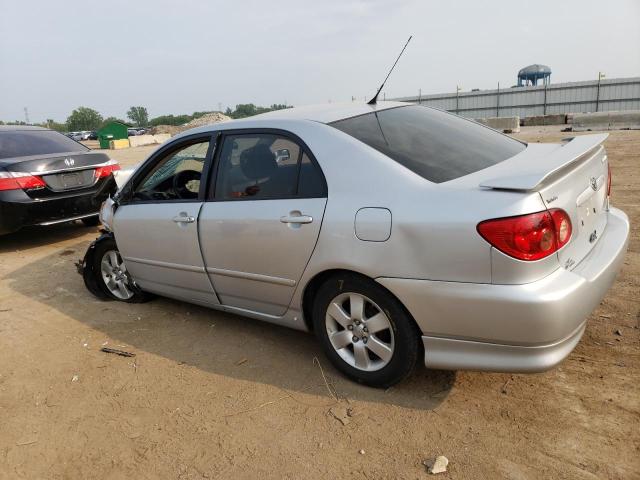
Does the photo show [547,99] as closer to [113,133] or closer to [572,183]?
[113,133]

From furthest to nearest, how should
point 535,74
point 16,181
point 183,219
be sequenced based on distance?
point 535,74
point 16,181
point 183,219

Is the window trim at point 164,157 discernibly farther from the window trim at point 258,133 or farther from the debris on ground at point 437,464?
the debris on ground at point 437,464

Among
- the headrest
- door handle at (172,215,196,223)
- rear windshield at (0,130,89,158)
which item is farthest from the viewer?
rear windshield at (0,130,89,158)

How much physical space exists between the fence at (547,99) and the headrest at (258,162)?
31081 mm

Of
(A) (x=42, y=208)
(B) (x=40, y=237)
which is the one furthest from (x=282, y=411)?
(B) (x=40, y=237)

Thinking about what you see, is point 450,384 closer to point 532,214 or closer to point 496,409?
Answer: point 496,409

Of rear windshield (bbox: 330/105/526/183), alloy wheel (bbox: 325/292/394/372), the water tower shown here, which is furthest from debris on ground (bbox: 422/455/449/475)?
the water tower

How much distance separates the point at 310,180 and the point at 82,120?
104104 mm

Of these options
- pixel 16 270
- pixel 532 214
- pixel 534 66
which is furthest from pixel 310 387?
pixel 534 66

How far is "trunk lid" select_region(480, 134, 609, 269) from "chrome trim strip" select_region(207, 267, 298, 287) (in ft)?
4.35

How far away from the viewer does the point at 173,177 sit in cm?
412

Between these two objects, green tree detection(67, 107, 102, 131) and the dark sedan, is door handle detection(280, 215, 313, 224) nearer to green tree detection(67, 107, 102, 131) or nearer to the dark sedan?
the dark sedan

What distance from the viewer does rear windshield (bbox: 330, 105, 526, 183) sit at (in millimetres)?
2799

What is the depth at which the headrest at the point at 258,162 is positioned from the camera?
3.25 m
